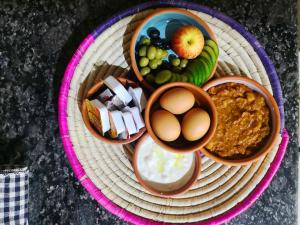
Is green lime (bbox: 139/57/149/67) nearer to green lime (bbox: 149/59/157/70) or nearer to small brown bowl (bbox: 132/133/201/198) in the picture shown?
green lime (bbox: 149/59/157/70)

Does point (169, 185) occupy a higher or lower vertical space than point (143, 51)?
lower

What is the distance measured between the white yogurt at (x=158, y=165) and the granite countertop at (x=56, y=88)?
173 millimetres

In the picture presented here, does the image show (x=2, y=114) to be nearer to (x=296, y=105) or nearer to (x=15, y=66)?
(x=15, y=66)

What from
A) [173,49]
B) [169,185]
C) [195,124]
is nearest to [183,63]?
[173,49]

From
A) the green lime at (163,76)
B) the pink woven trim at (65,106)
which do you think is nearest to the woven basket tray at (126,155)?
the pink woven trim at (65,106)

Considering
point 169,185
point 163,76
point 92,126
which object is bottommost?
point 169,185

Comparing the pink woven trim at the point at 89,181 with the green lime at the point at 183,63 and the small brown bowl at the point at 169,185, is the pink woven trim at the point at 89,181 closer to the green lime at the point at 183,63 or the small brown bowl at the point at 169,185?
the small brown bowl at the point at 169,185

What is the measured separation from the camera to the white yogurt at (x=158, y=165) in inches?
40.5

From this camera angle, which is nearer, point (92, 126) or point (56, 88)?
point (92, 126)

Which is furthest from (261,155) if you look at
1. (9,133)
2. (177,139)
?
(9,133)

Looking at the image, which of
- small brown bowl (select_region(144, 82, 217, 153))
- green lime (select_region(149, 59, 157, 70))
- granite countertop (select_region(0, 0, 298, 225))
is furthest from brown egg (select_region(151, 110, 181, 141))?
granite countertop (select_region(0, 0, 298, 225))

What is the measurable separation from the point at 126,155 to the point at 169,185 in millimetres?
129

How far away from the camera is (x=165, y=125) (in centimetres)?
95

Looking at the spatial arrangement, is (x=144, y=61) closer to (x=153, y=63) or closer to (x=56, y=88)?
(x=153, y=63)
